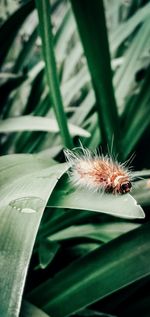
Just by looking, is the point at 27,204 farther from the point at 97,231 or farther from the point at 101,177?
the point at 97,231

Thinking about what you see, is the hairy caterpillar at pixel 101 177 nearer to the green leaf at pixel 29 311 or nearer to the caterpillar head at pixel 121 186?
the caterpillar head at pixel 121 186

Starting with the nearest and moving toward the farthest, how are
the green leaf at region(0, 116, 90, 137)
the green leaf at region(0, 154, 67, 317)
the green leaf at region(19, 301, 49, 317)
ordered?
the green leaf at region(0, 154, 67, 317)
the green leaf at region(19, 301, 49, 317)
the green leaf at region(0, 116, 90, 137)

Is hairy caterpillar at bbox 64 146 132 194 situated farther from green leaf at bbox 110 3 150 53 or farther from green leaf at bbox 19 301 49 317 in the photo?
green leaf at bbox 110 3 150 53

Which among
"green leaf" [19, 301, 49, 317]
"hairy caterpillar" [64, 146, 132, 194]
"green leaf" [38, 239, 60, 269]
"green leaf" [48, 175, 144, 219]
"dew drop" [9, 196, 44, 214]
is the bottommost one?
"green leaf" [38, 239, 60, 269]

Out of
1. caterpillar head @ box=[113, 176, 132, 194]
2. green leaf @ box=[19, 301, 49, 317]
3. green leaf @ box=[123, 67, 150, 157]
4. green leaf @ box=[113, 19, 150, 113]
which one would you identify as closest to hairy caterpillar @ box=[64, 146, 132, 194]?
caterpillar head @ box=[113, 176, 132, 194]

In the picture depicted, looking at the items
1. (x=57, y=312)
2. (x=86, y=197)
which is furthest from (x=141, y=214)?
(x=57, y=312)

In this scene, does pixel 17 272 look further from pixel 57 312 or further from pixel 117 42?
pixel 117 42

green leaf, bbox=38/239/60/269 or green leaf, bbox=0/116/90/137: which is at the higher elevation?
green leaf, bbox=0/116/90/137

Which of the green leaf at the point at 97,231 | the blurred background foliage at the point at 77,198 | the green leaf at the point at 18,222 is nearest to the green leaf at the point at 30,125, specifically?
the blurred background foliage at the point at 77,198
